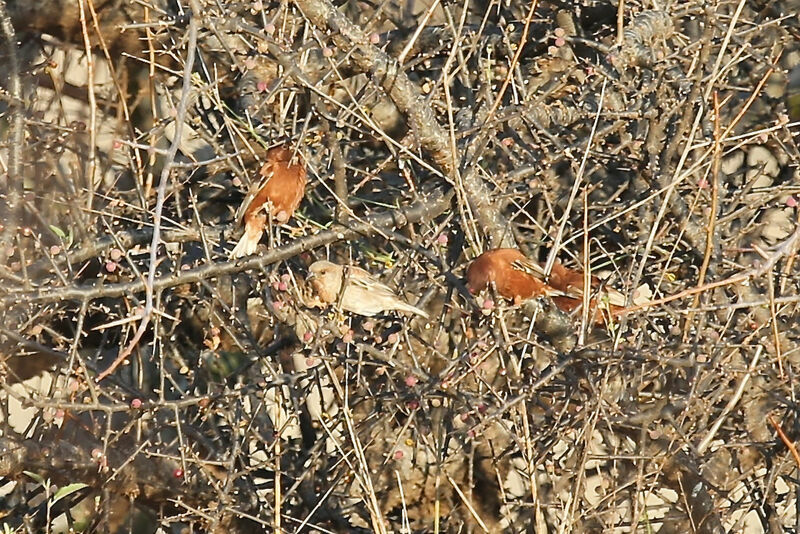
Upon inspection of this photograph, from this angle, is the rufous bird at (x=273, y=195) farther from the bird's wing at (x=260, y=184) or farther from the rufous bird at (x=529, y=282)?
the rufous bird at (x=529, y=282)

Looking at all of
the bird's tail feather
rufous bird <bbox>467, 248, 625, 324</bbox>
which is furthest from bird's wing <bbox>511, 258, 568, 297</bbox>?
the bird's tail feather

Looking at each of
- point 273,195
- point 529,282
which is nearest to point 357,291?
point 273,195

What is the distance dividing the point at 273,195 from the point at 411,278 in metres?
0.65

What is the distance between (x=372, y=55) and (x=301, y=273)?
3.23 feet

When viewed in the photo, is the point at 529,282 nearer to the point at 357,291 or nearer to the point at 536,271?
the point at 536,271

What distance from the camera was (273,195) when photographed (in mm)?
4223

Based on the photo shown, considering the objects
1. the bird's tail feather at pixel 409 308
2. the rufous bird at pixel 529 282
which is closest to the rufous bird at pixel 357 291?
the bird's tail feather at pixel 409 308

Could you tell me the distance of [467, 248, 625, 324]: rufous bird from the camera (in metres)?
3.81

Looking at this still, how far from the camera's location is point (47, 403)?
11.8 ft

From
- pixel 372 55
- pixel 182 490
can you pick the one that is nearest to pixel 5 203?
pixel 182 490

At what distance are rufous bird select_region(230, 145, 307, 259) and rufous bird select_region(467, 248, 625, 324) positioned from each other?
761 millimetres

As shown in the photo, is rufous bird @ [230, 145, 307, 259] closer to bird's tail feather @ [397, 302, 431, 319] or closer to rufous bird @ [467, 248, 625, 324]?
bird's tail feather @ [397, 302, 431, 319]

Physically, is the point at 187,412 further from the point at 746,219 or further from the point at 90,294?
the point at 746,219

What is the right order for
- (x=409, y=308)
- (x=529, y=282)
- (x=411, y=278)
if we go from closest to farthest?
(x=529, y=282)
(x=409, y=308)
(x=411, y=278)
